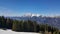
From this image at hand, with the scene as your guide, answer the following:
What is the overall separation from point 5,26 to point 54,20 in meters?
4.25

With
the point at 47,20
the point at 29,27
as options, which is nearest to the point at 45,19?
the point at 47,20

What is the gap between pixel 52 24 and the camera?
385 inches

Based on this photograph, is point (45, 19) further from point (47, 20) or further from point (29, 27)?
point (29, 27)

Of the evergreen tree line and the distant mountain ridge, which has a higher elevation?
the distant mountain ridge

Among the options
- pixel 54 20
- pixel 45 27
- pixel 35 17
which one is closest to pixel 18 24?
pixel 35 17

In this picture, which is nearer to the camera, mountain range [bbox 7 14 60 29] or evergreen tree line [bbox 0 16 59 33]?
mountain range [bbox 7 14 60 29]

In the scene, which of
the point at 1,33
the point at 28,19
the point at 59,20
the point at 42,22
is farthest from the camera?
the point at 28,19

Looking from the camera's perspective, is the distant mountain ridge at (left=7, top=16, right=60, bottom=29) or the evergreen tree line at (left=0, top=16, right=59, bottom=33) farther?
the evergreen tree line at (left=0, top=16, right=59, bottom=33)

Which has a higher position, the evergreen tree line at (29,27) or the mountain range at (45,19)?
the mountain range at (45,19)

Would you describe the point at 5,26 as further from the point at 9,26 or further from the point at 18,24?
the point at 18,24

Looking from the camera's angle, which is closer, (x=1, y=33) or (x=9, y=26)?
(x=1, y=33)

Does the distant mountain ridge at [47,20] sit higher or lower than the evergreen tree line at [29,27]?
higher

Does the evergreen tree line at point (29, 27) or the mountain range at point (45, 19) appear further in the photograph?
the evergreen tree line at point (29, 27)

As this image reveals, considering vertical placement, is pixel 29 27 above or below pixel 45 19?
below
